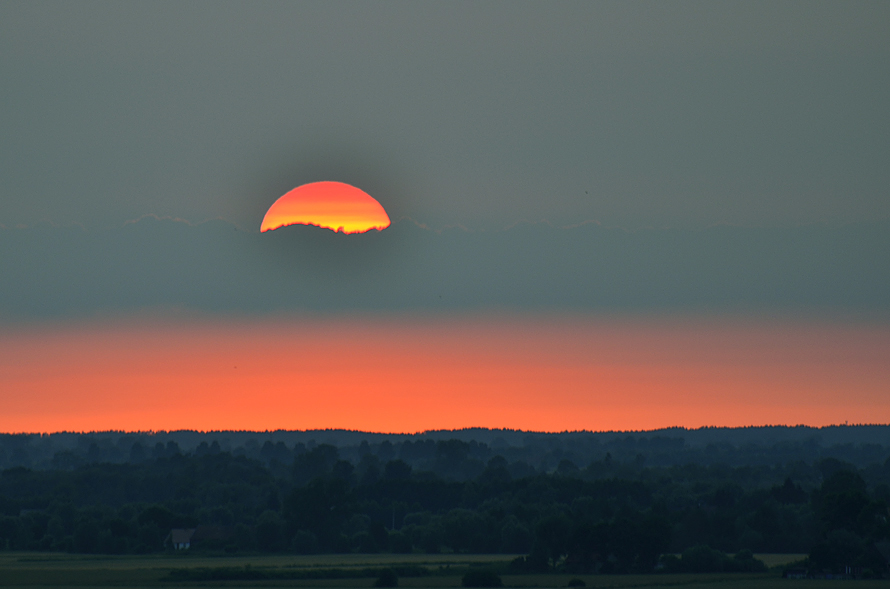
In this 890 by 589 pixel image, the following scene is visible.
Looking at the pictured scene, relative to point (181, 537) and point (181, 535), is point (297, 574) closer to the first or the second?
point (181, 537)

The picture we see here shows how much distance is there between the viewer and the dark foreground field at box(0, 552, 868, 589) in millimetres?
118938

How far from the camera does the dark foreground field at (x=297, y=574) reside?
11894cm

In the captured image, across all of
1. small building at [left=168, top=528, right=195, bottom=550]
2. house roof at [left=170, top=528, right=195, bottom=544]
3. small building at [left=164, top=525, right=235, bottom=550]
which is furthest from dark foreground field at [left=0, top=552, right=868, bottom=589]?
house roof at [left=170, top=528, right=195, bottom=544]

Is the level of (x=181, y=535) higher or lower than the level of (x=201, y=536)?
higher

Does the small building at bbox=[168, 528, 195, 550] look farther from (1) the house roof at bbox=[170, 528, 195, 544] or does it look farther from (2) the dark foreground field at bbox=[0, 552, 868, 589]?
(2) the dark foreground field at bbox=[0, 552, 868, 589]

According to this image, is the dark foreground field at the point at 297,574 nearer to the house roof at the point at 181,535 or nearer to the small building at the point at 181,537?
the small building at the point at 181,537

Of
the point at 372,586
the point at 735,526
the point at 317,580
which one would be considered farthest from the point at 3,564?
the point at 735,526

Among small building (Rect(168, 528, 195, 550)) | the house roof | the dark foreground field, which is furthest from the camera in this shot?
the house roof

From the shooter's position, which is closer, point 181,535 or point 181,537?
point 181,537

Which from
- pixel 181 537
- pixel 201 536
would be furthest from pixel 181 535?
pixel 201 536

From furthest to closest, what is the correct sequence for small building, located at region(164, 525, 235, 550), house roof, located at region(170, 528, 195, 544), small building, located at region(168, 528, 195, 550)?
house roof, located at region(170, 528, 195, 544)
small building, located at region(168, 528, 195, 550)
small building, located at region(164, 525, 235, 550)

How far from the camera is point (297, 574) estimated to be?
12938cm

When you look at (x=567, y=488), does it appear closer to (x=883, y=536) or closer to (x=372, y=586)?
(x=883, y=536)

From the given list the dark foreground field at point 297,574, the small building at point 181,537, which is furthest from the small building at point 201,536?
the dark foreground field at point 297,574
